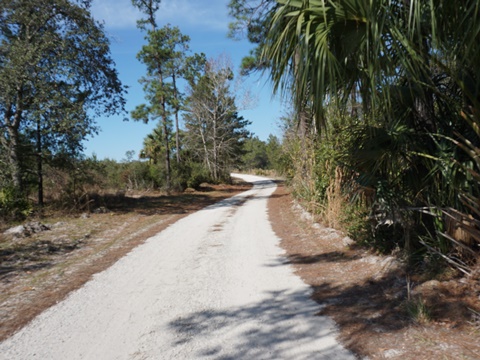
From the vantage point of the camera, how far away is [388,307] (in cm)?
418

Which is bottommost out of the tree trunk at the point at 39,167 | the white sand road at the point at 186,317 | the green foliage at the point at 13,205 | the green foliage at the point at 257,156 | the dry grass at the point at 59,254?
the white sand road at the point at 186,317

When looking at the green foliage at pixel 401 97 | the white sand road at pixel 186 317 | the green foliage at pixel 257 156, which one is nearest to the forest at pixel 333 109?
the green foliage at pixel 401 97

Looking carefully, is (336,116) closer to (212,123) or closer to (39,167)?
(39,167)

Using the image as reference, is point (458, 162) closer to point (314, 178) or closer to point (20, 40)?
point (314, 178)

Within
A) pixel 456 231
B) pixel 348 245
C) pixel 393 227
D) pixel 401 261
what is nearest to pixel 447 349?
pixel 456 231

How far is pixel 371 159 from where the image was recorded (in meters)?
5.00

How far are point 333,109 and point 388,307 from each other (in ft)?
12.2

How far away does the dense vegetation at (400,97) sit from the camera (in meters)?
3.25

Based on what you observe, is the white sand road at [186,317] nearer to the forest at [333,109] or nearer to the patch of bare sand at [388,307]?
the patch of bare sand at [388,307]

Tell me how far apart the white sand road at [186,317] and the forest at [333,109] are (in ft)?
6.18

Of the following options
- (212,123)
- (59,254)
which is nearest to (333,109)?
(59,254)

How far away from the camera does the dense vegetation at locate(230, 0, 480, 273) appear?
325 cm

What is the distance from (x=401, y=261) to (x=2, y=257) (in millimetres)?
7940

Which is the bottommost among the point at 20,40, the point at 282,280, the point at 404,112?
the point at 282,280
